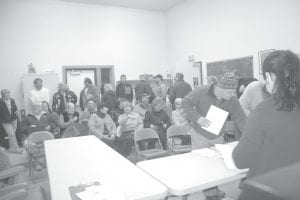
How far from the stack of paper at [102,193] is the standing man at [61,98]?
5.41m

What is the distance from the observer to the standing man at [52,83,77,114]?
699 centimetres

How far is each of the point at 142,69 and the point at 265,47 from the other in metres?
4.23

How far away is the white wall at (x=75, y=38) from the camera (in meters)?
7.62

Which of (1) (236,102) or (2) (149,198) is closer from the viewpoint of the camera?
(2) (149,198)

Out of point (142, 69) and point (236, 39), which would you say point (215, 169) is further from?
point (142, 69)

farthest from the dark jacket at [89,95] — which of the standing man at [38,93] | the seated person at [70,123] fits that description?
the seated person at [70,123]

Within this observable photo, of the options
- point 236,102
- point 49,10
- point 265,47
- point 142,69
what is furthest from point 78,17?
point 236,102

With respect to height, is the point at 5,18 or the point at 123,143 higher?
the point at 5,18

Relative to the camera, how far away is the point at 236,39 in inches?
281

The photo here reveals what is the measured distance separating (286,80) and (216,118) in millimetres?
1290

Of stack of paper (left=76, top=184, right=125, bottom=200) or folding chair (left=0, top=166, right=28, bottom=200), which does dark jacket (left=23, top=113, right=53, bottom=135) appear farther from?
stack of paper (left=76, top=184, right=125, bottom=200)

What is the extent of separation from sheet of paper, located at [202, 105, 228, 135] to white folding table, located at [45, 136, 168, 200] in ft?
2.70

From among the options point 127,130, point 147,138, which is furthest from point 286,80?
point 127,130

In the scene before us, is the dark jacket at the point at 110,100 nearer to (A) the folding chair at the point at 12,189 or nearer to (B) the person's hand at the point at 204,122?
(A) the folding chair at the point at 12,189
